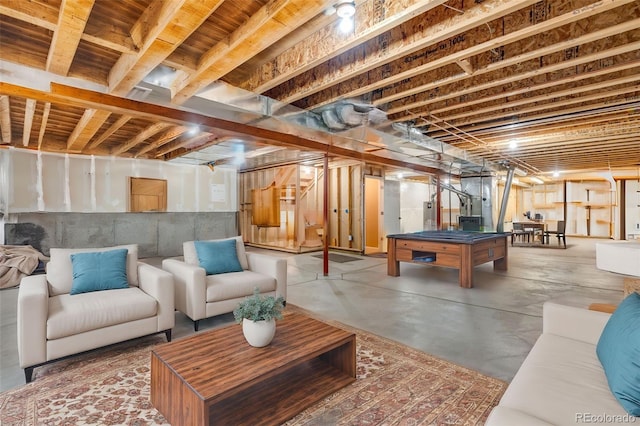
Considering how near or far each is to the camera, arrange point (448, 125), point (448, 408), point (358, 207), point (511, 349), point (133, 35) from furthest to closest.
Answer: point (358, 207)
point (448, 125)
point (511, 349)
point (133, 35)
point (448, 408)

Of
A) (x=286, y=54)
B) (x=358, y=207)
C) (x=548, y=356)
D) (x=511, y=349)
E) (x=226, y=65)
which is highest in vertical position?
(x=286, y=54)

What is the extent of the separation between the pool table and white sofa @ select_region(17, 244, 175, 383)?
3.79 meters

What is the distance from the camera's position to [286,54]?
3055mm

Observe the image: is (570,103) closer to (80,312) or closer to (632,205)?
(80,312)

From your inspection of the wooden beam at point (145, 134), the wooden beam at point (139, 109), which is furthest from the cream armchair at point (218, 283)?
the wooden beam at point (145, 134)

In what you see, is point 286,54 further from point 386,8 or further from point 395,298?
point 395,298

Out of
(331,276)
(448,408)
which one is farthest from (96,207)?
(448,408)

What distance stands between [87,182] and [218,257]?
543 cm

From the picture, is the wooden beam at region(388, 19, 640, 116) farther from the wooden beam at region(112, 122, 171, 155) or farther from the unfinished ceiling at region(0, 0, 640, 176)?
the wooden beam at region(112, 122, 171, 155)

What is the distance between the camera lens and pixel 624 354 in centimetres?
128

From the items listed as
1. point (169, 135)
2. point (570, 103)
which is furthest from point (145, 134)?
point (570, 103)

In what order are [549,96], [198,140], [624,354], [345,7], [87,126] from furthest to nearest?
[198,140]
[87,126]
[549,96]
[345,7]
[624,354]

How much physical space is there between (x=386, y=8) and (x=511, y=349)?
2831 mm

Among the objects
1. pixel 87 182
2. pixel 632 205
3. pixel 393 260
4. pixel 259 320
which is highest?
pixel 87 182
